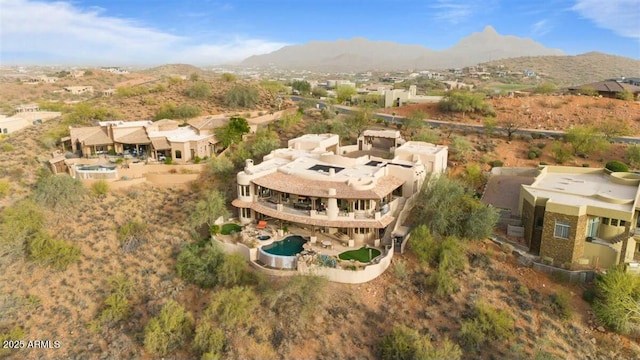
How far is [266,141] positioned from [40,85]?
80774 millimetres

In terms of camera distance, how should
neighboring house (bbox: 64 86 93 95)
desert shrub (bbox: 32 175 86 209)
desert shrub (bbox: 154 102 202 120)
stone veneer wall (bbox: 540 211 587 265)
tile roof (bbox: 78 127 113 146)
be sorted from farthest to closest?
neighboring house (bbox: 64 86 93 95) < desert shrub (bbox: 154 102 202 120) < tile roof (bbox: 78 127 113 146) < desert shrub (bbox: 32 175 86 209) < stone veneer wall (bbox: 540 211 587 265)

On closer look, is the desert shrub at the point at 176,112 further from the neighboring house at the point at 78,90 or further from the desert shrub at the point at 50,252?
the neighboring house at the point at 78,90

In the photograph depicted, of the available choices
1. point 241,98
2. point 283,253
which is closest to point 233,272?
point 283,253

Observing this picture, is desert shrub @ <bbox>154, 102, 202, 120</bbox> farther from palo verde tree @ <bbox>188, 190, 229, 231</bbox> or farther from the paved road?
palo verde tree @ <bbox>188, 190, 229, 231</bbox>

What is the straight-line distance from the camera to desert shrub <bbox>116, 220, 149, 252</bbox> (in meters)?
32.3

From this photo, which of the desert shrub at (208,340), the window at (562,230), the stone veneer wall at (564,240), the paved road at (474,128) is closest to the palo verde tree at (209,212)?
the desert shrub at (208,340)

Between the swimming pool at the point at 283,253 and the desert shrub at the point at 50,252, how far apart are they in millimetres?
14867

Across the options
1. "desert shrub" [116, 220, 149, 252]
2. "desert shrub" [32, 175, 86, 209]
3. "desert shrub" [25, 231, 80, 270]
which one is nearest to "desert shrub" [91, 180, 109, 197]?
"desert shrub" [32, 175, 86, 209]

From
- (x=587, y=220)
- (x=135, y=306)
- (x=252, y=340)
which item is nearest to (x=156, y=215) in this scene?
(x=135, y=306)

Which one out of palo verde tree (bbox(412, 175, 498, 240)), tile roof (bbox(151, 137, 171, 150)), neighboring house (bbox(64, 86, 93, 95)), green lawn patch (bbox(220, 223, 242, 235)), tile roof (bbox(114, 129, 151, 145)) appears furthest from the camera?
neighboring house (bbox(64, 86, 93, 95))

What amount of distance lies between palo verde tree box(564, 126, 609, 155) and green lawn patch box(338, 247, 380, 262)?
28.7m

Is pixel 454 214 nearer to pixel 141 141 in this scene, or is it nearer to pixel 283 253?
pixel 283 253

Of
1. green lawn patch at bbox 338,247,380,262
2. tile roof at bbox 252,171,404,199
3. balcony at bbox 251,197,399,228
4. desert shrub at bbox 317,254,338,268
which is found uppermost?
tile roof at bbox 252,171,404,199

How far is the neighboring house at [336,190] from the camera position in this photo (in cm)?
2967
